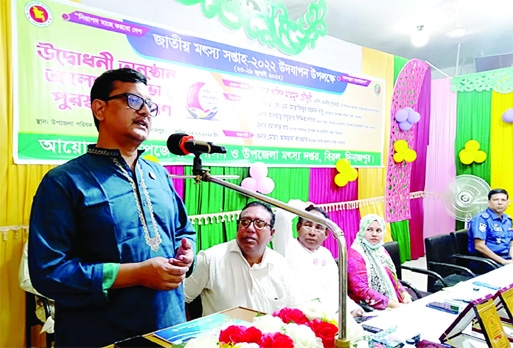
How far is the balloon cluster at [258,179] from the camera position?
3.18 meters

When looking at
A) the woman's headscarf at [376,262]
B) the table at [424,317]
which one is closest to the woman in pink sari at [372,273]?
the woman's headscarf at [376,262]

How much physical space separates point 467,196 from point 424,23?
211 centimetres

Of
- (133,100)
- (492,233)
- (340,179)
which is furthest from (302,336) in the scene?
(492,233)

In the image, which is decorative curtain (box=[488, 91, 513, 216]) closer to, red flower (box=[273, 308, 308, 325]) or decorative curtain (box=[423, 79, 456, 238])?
decorative curtain (box=[423, 79, 456, 238])

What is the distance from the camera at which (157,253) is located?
1.32m

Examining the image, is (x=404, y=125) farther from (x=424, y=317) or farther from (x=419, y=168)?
(x=424, y=317)

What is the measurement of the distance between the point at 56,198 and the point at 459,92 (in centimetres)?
555

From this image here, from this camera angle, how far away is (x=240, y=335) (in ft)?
2.93

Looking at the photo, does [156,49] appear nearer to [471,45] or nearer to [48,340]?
[48,340]

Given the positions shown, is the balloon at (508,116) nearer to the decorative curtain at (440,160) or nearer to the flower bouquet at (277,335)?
the decorative curtain at (440,160)

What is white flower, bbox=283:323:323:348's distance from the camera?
898 millimetres

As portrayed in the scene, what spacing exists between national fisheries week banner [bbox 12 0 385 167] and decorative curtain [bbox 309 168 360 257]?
0.14 metres

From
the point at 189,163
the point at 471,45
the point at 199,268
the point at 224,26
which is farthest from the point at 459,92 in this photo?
the point at 199,268

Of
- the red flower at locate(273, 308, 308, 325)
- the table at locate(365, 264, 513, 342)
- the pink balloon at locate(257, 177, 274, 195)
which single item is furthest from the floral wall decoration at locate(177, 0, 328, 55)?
the red flower at locate(273, 308, 308, 325)
